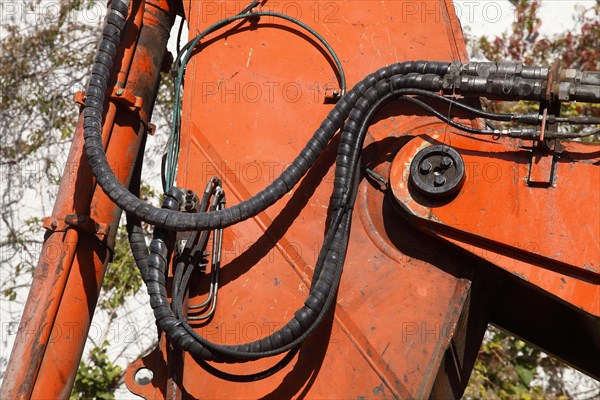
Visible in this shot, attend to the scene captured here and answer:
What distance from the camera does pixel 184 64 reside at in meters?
2.80

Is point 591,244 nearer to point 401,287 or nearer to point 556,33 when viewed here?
point 401,287

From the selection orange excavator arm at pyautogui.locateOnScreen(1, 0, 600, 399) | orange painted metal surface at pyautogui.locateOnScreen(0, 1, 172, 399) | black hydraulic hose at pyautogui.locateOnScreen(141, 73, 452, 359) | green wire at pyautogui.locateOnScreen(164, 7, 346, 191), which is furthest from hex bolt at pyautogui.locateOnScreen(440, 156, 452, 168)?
orange painted metal surface at pyautogui.locateOnScreen(0, 1, 172, 399)

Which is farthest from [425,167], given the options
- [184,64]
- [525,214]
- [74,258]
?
[74,258]

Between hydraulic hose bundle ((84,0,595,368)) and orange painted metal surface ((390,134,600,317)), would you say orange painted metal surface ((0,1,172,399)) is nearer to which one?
hydraulic hose bundle ((84,0,595,368))

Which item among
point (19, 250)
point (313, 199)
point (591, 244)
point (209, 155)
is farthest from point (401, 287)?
point (19, 250)

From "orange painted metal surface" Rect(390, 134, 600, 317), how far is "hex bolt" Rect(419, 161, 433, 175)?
0.05 m

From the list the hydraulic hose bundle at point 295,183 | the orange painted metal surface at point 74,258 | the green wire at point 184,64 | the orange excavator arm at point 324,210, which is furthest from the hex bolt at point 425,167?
the orange painted metal surface at point 74,258

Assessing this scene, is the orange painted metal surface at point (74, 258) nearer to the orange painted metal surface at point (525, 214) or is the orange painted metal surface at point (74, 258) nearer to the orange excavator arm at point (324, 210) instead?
the orange excavator arm at point (324, 210)

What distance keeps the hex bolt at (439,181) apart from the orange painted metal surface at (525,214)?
53 millimetres

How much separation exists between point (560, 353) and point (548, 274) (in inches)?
27.9

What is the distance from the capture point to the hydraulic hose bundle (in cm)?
233

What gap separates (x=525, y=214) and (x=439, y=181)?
0.25 m

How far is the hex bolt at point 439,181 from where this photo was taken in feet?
7.77

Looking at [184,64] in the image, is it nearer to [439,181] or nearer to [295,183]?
[295,183]
